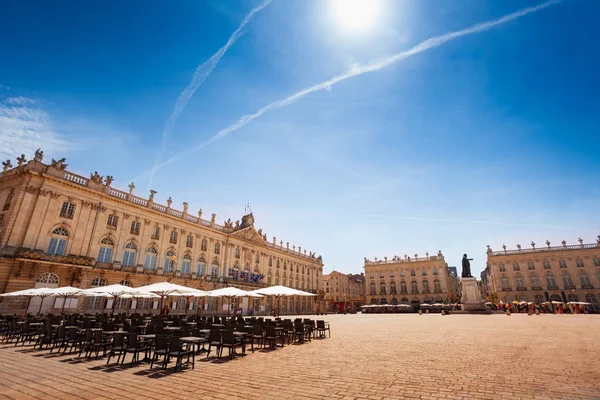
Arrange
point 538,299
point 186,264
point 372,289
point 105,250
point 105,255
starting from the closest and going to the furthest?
point 105,255 → point 105,250 → point 186,264 → point 538,299 → point 372,289

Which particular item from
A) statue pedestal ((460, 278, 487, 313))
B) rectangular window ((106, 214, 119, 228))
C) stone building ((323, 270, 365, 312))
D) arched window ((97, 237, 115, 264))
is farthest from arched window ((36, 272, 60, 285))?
stone building ((323, 270, 365, 312))

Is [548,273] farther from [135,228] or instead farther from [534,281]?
[135,228]

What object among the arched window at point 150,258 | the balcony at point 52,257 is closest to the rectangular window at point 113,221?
the balcony at point 52,257

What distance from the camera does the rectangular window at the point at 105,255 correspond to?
99.2 feet

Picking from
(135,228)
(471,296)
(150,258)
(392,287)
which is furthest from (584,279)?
(135,228)

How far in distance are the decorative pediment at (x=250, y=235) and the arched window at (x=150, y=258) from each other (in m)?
13.9

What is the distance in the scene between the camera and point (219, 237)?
150 feet

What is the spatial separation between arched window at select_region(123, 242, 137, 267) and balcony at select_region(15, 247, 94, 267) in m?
4.19

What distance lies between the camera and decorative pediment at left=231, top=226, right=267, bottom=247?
49500mm

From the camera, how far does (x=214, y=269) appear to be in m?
44.3

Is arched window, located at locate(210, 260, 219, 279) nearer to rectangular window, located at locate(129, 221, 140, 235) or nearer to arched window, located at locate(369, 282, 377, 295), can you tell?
rectangular window, located at locate(129, 221, 140, 235)

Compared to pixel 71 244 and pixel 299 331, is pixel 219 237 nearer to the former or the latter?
pixel 71 244

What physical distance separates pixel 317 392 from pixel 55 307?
30.7m

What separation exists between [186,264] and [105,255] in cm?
1084
